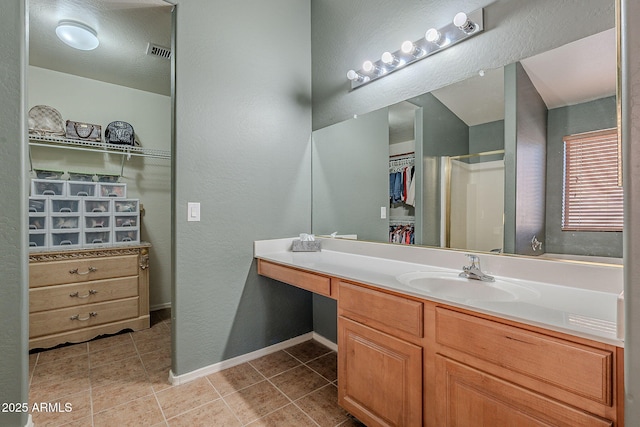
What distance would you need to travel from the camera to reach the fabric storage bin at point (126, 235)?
287cm

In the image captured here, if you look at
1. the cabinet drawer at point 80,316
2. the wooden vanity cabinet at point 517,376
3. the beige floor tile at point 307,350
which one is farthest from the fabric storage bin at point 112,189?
the wooden vanity cabinet at point 517,376

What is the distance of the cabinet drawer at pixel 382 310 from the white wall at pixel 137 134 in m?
2.77

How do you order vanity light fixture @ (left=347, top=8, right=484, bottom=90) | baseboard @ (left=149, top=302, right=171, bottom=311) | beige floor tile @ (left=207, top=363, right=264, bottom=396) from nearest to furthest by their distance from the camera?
vanity light fixture @ (left=347, top=8, right=484, bottom=90), beige floor tile @ (left=207, top=363, right=264, bottom=396), baseboard @ (left=149, top=302, right=171, bottom=311)

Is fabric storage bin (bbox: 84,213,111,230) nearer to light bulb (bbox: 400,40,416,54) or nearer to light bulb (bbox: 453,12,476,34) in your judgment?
light bulb (bbox: 400,40,416,54)

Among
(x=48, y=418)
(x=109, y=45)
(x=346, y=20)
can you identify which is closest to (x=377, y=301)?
(x=48, y=418)

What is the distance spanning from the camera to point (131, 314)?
9.13 feet

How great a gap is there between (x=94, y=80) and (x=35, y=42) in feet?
2.15

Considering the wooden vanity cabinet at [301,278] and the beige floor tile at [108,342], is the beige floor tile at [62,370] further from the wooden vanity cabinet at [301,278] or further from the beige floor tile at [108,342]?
the wooden vanity cabinet at [301,278]

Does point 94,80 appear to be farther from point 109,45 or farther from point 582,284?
point 582,284

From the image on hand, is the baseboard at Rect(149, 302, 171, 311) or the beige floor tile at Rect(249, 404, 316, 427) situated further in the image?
the baseboard at Rect(149, 302, 171, 311)

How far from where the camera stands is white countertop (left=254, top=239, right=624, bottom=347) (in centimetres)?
86

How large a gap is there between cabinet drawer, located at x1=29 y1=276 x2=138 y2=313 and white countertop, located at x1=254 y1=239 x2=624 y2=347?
5.03ft

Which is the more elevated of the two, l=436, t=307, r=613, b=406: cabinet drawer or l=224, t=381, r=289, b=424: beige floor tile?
l=436, t=307, r=613, b=406: cabinet drawer

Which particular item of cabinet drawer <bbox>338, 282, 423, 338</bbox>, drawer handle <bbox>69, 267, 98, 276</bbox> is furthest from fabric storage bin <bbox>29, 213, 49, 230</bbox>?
cabinet drawer <bbox>338, 282, 423, 338</bbox>
